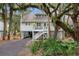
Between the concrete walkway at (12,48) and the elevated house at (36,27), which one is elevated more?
the elevated house at (36,27)

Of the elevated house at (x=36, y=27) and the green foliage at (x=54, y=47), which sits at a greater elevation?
the elevated house at (x=36, y=27)

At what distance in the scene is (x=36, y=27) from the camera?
362cm

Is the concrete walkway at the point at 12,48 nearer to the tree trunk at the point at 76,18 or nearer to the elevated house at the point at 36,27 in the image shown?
the elevated house at the point at 36,27

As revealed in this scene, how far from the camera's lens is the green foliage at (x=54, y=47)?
3.56 metres

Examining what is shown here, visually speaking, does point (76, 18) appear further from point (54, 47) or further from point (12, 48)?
point (12, 48)

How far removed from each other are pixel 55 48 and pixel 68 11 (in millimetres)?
431

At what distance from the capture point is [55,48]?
3.55 meters

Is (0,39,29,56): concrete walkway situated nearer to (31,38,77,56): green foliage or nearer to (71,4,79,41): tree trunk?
(31,38,77,56): green foliage

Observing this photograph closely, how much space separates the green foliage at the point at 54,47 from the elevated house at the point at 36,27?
68 millimetres

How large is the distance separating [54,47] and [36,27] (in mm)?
295

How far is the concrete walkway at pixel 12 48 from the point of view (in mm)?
3618

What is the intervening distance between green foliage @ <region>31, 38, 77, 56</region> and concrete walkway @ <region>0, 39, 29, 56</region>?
0.40ft

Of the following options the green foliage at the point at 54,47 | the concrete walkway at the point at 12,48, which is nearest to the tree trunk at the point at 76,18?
the green foliage at the point at 54,47

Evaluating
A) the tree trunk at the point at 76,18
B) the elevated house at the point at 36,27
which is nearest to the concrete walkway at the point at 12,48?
the elevated house at the point at 36,27
